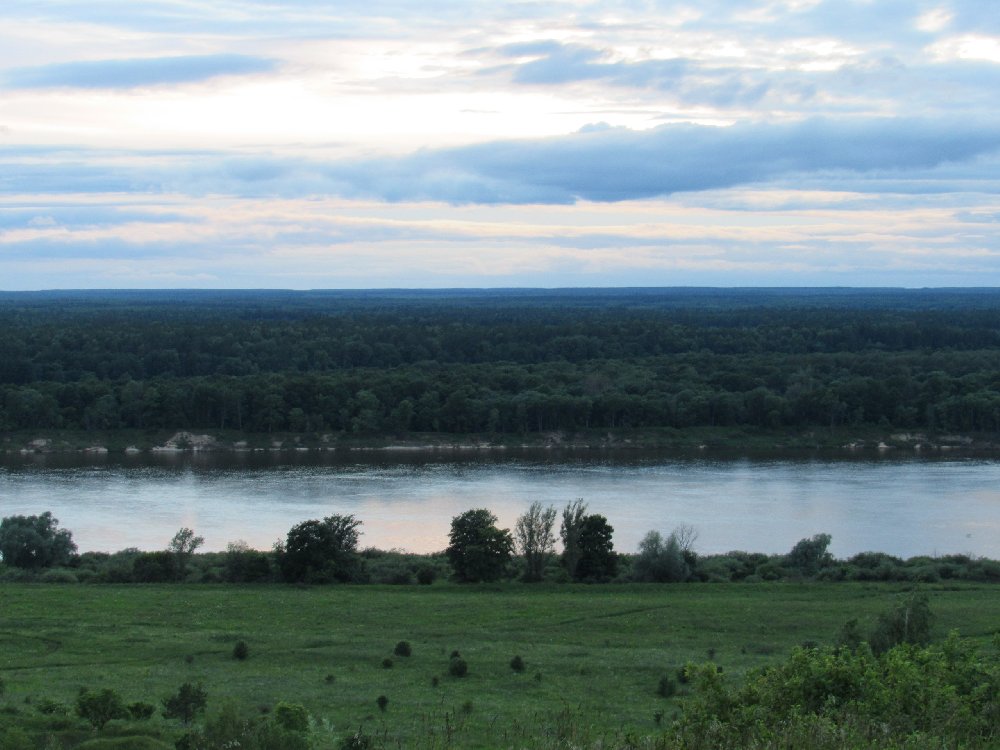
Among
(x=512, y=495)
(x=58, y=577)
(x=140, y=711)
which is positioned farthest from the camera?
(x=512, y=495)

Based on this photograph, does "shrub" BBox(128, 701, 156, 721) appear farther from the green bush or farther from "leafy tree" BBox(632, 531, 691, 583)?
"leafy tree" BBox(632, 531, 691, 583)

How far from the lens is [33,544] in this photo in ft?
83.7

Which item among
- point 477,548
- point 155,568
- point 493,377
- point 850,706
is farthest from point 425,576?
point 493,377

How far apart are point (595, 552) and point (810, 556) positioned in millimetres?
4604

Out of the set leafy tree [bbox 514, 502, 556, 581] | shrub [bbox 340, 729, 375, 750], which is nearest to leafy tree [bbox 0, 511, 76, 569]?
leafy tree [bbox 514, 502, 556, 581]

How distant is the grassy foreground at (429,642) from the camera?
43.0ft

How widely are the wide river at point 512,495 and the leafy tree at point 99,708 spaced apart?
17.8 metres

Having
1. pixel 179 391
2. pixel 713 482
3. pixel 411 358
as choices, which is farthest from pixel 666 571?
pixel 411 358

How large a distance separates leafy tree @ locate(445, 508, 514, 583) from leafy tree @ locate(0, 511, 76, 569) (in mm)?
8759

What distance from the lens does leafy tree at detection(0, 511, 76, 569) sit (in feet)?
83.7

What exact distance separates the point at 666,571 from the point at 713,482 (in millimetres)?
15679

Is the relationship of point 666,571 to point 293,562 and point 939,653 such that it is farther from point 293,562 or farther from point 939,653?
point 939,653

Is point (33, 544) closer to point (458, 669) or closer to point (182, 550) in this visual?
point (182, 550)

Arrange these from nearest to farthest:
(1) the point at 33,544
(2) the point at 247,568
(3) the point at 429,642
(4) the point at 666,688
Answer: (4) the point at 666,688, (3) the point at 429,642, (2) the point at 247,568, (1) the point at 33,544
